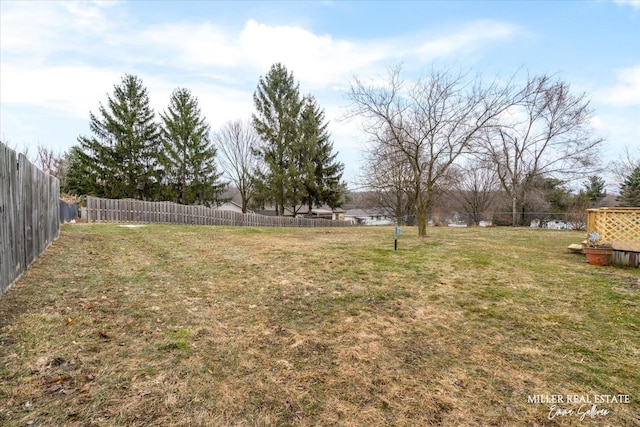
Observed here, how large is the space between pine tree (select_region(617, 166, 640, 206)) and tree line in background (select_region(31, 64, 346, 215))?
65.7 feet

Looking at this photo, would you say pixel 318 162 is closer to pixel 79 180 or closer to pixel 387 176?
pixel 387 176

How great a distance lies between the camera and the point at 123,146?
72.6 ft

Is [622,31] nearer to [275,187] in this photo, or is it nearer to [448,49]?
[448,49]

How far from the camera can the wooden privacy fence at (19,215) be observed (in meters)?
3.27

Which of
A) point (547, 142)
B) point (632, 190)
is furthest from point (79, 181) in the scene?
point (632, 190)

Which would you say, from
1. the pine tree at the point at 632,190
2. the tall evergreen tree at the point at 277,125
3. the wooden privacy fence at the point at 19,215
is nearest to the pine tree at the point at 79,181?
the tall evergreen tree at the point at 277,125

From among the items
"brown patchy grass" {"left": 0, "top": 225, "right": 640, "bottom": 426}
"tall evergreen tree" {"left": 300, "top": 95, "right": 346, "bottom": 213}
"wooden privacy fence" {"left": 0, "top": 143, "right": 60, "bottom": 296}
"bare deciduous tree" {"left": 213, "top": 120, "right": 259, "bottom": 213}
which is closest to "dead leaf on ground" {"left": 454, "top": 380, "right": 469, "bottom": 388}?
"brown patchy grass" {"left": 0, "top": 225, "right": 640, "bottom": 426}

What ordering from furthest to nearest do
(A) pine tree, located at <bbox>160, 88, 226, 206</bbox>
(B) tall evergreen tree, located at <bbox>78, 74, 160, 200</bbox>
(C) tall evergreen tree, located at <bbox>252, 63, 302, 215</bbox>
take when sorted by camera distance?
1. (C) tall evergreen tree, located at <bbox>252, 63, 302, 215</bbox>
2. (A) pine tree, located at <bbox>160, 88, 226, 206</bbox>
3. (B) tall evergreen tree, located at <bbox>78, 74, 160, 200</bbox>

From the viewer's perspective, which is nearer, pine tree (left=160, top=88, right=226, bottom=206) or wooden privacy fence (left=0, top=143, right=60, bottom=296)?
wooden privacy fence (left=0, top=143, right=60, bottom=296)

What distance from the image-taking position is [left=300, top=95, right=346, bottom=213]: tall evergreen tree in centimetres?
2427

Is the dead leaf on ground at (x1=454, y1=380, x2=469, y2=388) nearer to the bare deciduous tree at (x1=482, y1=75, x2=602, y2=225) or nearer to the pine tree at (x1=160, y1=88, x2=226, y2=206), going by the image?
the bare deciduous tree at (x1=482, y1=75, x2=602, y2=225)

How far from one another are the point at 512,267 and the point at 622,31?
8345 mm

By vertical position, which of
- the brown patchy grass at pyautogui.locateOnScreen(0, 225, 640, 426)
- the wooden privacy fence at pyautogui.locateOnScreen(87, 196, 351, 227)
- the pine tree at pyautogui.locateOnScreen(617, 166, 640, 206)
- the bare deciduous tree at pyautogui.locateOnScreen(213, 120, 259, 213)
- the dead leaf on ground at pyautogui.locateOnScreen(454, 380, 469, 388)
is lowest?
the dead leaf on ground at pyautogui.locateOnScreen(454, 380, 469, 388)

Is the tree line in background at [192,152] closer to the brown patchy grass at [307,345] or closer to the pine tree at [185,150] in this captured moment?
the pine tree at [185,150]
